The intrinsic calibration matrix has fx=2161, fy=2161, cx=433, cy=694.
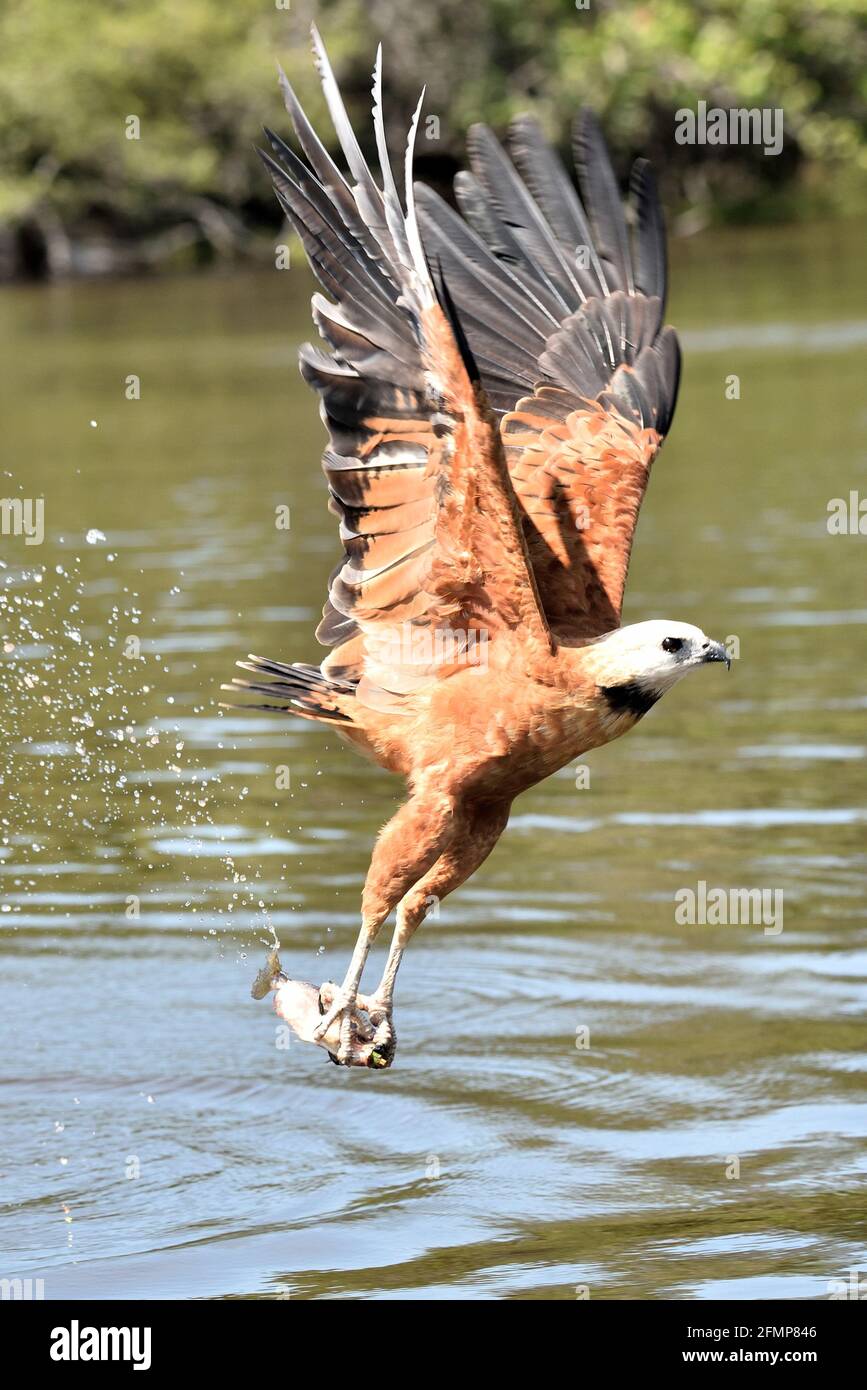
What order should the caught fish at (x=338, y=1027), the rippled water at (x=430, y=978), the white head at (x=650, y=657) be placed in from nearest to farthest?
the white head at (x=650, y=657) → the rippled water at (x=430, y=978) → the caught fish at (x=338, y=1027)

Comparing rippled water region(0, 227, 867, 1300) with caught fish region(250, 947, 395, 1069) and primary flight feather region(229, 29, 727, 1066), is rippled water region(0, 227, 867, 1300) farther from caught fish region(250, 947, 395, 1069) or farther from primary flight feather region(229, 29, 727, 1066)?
primary flight feather region(229, 29, 727, 1066)

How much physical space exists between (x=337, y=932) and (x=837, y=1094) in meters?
2.29

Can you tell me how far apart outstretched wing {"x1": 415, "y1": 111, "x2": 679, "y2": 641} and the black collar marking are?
0.42 meters

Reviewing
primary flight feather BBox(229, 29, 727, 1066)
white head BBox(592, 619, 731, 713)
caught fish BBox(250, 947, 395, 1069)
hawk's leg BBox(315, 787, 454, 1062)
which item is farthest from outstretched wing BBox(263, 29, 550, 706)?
caught fish BBox(250, 947, 395, 1069)

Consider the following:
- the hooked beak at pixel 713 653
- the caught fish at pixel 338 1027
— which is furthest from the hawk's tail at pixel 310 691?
the hooked beak at pixel 713 653

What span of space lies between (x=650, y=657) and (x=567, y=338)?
1583 millimetres

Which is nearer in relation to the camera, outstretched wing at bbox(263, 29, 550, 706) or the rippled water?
outstretched wing at bbox(263, 29, 550, 706)

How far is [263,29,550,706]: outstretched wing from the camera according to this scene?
5.81 m

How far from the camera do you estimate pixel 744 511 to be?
1712 cm

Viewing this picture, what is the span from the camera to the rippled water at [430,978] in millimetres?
6375

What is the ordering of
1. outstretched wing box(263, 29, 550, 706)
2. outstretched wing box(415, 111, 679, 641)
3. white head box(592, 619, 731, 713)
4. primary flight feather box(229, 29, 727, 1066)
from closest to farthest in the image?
outstretched wing box(263, 29, 550, 706) → primary flight feather box(229, 29, 727, 1066) → white head box(592, 619, 731, 713) → outstretched wing box(415, 111, 679, 641)

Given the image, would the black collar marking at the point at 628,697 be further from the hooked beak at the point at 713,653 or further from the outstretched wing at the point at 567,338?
the outstretched wing at the point at 567,338

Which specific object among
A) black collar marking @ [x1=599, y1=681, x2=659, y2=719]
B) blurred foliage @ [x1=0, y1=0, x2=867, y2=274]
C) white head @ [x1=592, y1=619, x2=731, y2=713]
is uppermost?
blurred foliage @ [x1=0, y1=0, x2=867, y2=274]
